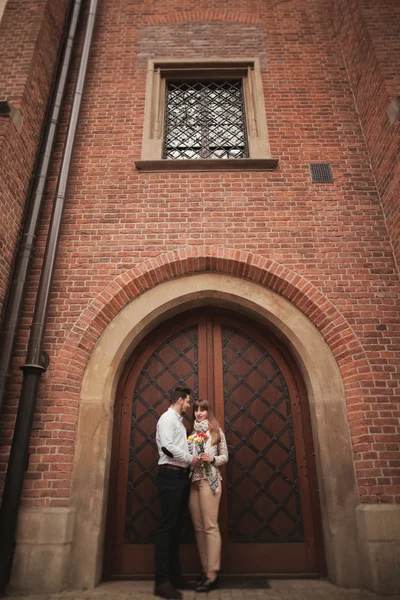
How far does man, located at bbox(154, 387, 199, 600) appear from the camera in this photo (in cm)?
351

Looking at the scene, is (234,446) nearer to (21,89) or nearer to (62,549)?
(62,549)

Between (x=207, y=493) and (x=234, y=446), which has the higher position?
(x=234, y=446)

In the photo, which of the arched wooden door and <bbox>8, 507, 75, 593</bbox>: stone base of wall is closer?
<bbox>8, 507, 75, 593</bbox>: stone base of wall

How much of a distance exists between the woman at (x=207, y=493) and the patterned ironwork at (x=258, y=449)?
2.31ft

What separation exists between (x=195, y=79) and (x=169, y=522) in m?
6.53

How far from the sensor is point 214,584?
3.68 meters

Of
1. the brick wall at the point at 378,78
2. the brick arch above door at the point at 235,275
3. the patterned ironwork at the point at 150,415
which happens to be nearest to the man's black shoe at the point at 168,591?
the patterned ironwork at the point at 150,415

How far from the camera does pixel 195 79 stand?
6633mm

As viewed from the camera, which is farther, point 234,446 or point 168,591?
point 234,446

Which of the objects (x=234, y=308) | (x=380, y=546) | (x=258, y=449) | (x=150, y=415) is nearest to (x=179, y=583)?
(x=258, y=449)

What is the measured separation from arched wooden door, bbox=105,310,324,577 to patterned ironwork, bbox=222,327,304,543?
0.01 m

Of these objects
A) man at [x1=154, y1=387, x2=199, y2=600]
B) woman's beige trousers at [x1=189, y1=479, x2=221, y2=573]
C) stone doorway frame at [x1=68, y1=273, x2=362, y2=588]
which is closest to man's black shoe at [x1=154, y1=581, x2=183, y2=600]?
man at [x1=154, y1=387, x2=199, y2=600]

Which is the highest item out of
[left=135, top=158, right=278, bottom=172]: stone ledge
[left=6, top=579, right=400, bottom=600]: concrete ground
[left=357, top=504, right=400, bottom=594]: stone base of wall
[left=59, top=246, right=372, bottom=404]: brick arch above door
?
[left=135, top=158, right=278, bottom=172]: stone ledge

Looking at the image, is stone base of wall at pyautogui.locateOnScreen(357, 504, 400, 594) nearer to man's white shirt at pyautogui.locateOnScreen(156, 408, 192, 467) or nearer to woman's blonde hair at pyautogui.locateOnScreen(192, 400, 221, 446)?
woman's blonde hair at pyautogui.locateOnScreen(192, 400, 221, 446)
